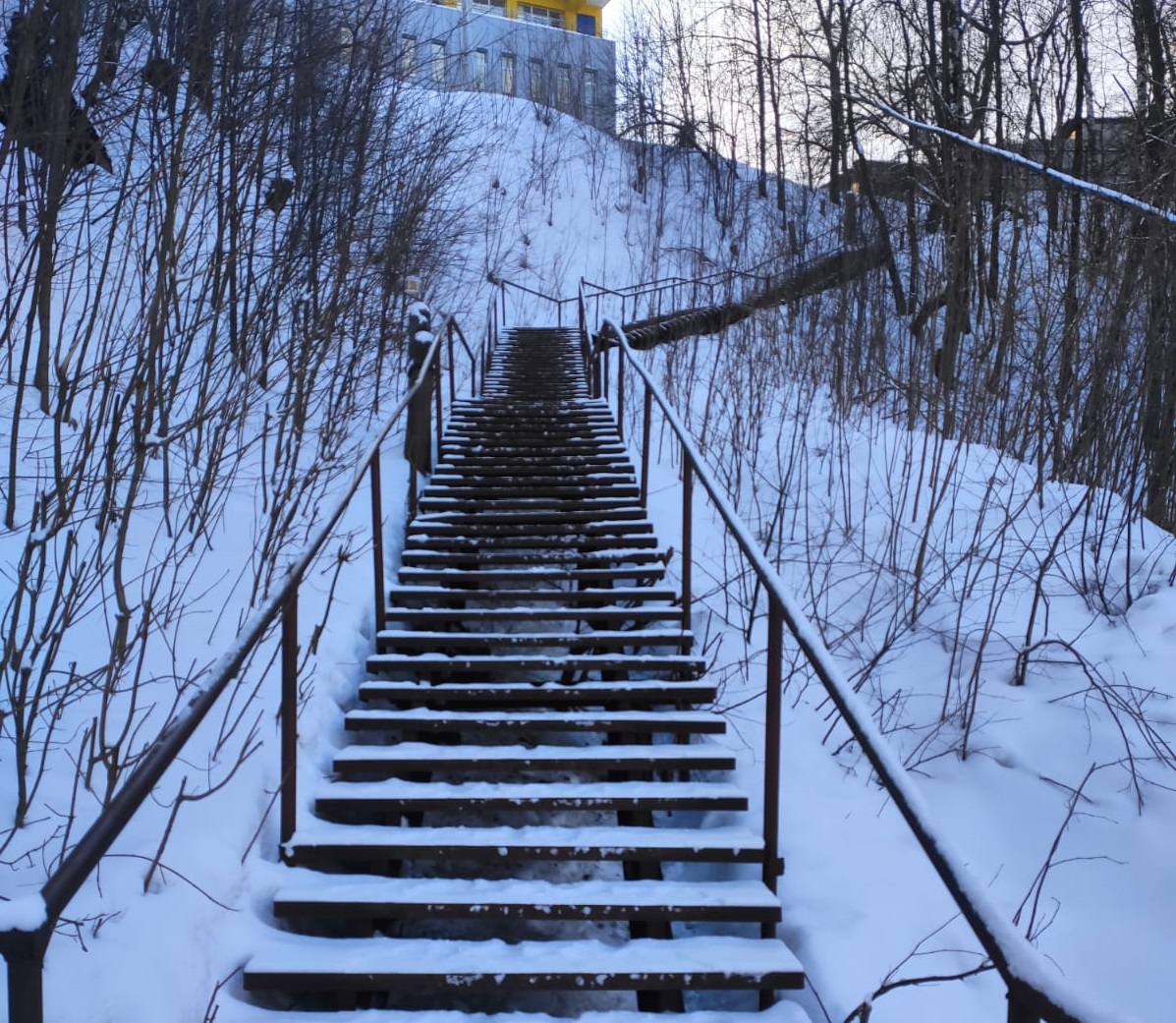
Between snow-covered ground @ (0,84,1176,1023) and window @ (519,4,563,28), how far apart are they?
25.5m

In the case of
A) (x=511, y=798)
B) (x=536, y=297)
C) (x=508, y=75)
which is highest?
(x=508, y=75)

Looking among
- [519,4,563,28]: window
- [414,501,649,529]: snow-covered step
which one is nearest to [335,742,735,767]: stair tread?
[414,501,649,529]: snow-covered step

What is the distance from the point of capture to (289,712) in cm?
253

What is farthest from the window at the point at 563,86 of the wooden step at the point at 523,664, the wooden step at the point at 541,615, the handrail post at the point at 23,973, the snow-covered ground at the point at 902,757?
the handrail post at the point at 23,973

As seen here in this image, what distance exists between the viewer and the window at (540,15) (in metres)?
28.0

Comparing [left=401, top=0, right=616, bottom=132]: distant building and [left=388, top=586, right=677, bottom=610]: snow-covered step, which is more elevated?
[left=401, top=0, right=616, bottom=132]: distant building

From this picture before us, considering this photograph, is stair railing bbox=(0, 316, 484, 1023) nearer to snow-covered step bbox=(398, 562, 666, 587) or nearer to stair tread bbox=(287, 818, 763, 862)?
stair tread bbox=(287, 818, 763, 862)

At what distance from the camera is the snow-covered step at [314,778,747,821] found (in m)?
2.78

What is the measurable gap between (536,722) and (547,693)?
0.22 meters

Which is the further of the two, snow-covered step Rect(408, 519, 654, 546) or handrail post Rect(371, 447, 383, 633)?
snow-covered step Rect(408, 519, 654, 546)

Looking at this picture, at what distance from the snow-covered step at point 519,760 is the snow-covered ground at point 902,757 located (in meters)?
0.16

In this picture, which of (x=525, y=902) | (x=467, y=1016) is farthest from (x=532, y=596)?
(x=467, y=1016)

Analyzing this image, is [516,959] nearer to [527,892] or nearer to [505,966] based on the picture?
[505,966]

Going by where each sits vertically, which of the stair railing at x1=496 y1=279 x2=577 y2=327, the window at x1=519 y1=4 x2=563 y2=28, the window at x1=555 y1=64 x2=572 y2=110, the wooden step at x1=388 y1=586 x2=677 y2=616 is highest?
the window at x1=519 y1=4 x2=563 y2=28
